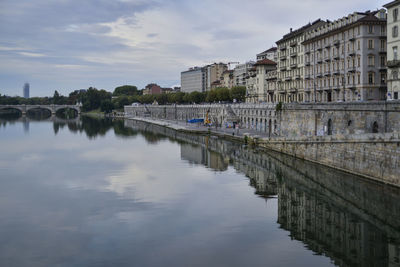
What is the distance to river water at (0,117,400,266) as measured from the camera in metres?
20.3

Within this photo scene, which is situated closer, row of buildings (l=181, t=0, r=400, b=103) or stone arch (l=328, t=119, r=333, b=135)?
stone arch (l=328, t=119, r=333, b=135)

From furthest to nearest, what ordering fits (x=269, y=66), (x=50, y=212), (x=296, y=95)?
(x=269, y=66)
(x=296, y=95)
(x=50, y=212)

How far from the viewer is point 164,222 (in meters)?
25.2

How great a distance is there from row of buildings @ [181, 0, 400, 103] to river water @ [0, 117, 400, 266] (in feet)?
55.3

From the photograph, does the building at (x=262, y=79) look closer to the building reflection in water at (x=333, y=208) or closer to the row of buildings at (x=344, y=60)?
the row of buildings at (x=344, y=60)

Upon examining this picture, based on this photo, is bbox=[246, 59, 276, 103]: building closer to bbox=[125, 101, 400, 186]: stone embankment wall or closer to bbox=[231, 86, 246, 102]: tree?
bbox=[231, 86, 246, 102]: tree

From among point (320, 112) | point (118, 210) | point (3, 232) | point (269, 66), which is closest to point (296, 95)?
point (269, 66)

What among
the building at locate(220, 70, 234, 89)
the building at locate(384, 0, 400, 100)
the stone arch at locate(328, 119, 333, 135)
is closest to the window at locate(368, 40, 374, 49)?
the building at locate(384, 0, 400, 100)

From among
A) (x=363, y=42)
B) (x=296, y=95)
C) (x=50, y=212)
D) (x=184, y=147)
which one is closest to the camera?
(x=50, y=212)

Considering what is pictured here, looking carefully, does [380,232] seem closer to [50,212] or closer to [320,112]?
[50,212]

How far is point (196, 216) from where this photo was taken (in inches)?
1043

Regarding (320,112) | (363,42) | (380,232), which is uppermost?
(363,42)

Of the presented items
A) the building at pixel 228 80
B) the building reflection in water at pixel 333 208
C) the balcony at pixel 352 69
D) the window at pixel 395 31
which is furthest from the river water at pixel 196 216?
the building at pixel 228 80

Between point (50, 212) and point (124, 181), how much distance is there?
10549 millimetres
